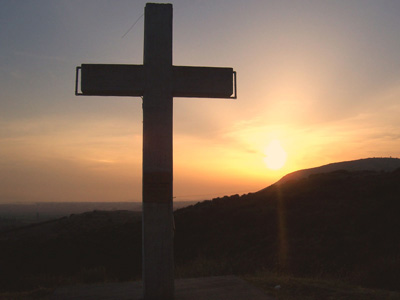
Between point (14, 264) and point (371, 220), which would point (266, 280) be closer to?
point (371, 220)

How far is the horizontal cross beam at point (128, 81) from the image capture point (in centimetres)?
610

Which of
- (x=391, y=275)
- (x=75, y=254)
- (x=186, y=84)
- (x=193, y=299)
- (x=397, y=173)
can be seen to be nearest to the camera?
(x=193, y=299)

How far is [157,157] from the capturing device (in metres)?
5.78

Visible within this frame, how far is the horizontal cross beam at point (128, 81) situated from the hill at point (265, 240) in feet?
16.3

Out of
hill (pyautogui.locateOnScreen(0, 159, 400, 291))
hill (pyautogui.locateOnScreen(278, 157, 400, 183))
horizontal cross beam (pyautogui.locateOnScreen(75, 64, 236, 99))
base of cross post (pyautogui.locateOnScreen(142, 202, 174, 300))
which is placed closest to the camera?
base of cross post (pyautogui.locateOnScreen(142, 202, 174, 300))

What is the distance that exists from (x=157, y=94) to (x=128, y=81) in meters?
0.56

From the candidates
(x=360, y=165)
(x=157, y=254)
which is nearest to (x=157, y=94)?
(x=157, y=254)

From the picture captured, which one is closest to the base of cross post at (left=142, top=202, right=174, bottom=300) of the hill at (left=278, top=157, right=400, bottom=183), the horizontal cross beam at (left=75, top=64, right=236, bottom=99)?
the horizontal cross beam at (left=75, top=64, right=236, bottom=99)

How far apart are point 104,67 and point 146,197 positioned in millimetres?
2238

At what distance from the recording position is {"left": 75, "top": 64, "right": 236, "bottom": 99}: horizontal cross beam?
20.0ft

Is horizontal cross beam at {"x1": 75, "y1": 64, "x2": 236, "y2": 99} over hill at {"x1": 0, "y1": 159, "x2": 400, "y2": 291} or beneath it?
over

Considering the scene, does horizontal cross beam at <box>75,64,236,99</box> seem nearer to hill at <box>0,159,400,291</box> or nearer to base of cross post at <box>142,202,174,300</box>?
base of cross post at <box>142,202,174,300</box>

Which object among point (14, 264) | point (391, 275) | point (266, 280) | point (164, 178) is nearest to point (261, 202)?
point (14, 264)

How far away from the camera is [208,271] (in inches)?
363
